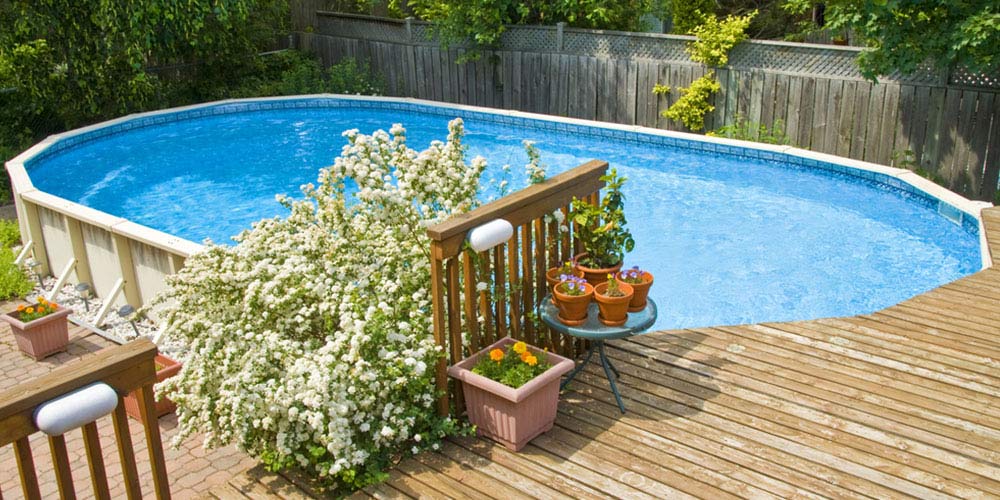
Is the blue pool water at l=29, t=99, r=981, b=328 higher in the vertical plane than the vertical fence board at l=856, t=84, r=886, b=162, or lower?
lower

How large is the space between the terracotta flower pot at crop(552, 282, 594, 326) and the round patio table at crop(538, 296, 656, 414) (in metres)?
0.03

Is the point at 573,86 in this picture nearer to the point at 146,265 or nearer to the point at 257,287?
the point at 146,265

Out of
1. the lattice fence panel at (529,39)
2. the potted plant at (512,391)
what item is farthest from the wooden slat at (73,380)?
the lattice fence panel at (529,39)

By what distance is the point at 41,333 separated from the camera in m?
6.14

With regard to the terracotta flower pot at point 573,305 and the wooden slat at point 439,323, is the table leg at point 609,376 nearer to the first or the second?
the terracotta flower pot at point 573,305

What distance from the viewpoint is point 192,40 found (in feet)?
A: 42.5

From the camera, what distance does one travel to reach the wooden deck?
11.2ft

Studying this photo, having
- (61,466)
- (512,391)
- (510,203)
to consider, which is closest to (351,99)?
(510,203)

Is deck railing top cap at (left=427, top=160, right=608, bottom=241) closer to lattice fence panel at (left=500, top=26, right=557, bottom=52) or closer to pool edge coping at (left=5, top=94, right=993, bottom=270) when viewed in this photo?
pool edge coping at (left=5, top=94, right=993, bottom=270)

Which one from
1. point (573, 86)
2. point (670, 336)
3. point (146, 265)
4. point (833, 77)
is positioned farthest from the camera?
point (573, 86)

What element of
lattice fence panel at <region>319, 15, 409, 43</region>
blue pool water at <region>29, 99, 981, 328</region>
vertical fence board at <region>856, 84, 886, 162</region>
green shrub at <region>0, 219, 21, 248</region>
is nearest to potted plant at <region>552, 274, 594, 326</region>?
blue pool water at <region>29, 99, 981, 328</region>

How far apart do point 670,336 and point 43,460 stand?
354 cm

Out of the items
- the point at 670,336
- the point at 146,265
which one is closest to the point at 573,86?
the point at 146,265

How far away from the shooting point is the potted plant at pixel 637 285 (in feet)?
13.2
